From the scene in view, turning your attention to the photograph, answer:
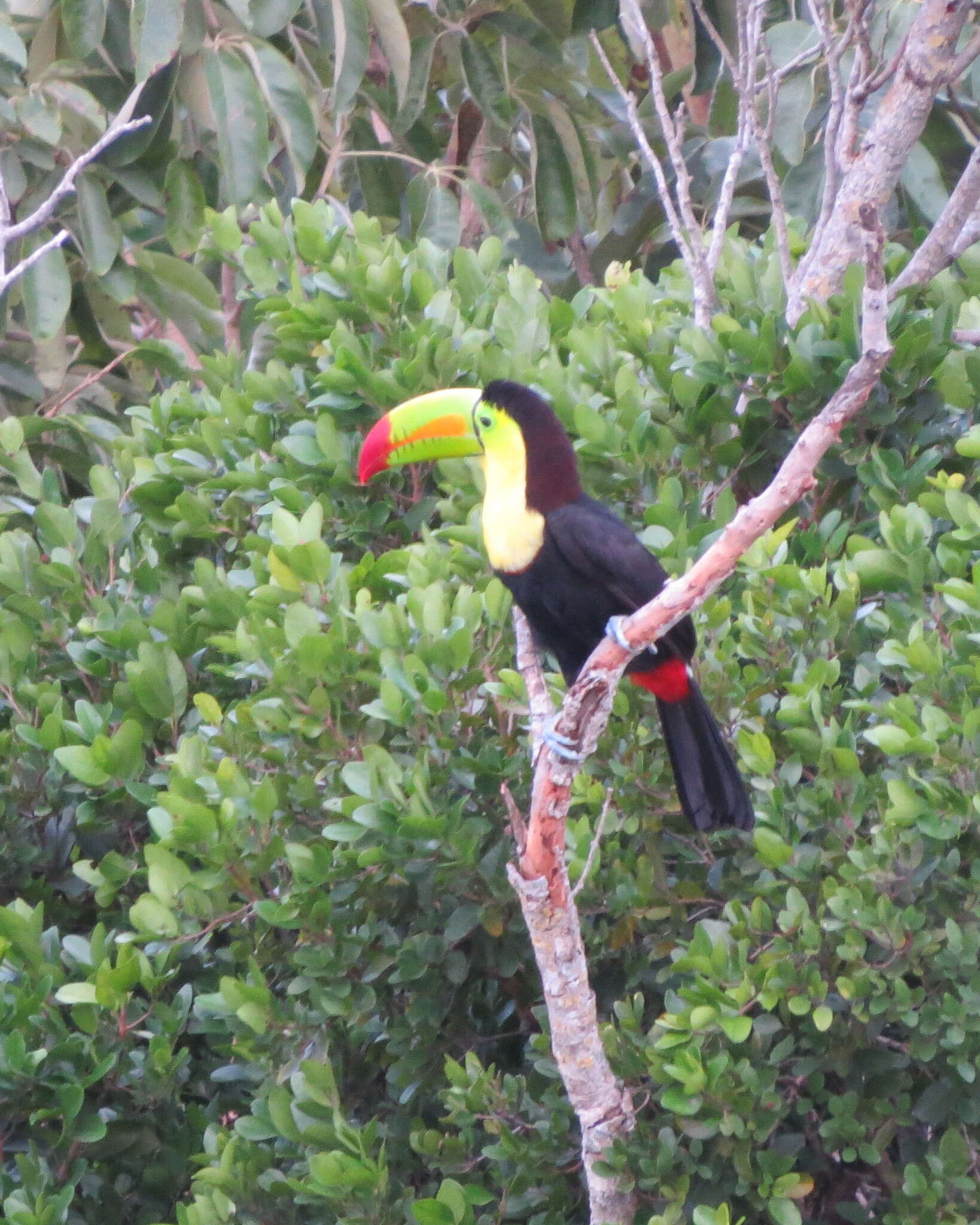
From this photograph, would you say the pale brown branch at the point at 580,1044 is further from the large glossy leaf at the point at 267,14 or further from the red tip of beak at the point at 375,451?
the large glossy leaf at the point at 267,14

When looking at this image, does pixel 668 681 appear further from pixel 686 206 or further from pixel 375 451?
pixel 686 206

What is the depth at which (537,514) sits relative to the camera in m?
2.75

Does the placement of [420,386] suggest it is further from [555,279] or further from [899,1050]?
[555,279]

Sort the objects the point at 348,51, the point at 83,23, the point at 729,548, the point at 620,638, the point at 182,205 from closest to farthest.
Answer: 1. the point at 729,548
2. the point at 620,638
3. the point at 83,23
4. the point at 348,51
5. the point at 182,205

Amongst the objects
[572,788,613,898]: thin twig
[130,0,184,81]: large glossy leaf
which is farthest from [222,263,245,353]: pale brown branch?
[572,788,613,898]: thin twig

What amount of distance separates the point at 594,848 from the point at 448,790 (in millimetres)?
371

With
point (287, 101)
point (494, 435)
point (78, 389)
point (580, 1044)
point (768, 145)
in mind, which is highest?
point (287, 101)

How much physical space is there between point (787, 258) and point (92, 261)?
1.97 meters

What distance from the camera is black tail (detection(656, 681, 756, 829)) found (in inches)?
90.6

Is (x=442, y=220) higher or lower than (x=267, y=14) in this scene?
lower

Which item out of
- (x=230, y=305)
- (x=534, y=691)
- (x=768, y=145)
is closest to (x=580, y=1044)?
(x=534, y=691)

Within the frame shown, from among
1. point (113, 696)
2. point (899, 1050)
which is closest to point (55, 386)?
point (113, 696)

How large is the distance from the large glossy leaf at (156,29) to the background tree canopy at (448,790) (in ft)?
0.04

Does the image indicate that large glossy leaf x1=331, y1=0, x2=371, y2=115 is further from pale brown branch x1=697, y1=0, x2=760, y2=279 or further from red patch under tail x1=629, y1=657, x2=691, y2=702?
red patch under tail x1=629, y1=657, x2=691, y2=702
